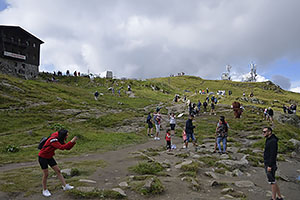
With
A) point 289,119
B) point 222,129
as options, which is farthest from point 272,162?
A: point 289,119

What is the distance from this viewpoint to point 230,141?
21.5m

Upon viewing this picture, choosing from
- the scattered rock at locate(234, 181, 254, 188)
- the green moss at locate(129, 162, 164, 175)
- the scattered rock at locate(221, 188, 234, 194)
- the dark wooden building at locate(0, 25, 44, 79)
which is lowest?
the scattered rock at locate(234, 181, 254, 188)

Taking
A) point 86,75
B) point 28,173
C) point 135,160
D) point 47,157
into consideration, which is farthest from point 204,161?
point 86,75

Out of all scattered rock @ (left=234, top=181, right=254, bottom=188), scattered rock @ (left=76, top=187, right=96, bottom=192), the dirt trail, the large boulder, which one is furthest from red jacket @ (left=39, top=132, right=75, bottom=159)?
the large boulder

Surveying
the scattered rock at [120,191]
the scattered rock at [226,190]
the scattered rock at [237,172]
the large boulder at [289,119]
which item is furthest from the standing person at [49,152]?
the large boulder at [289,119]

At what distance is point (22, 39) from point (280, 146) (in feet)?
240

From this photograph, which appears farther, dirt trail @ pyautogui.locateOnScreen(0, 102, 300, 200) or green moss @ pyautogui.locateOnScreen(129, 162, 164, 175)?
green moss @ pyautogui.locateOnScreen(129, 162, 164, 175)

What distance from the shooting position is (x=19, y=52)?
62.4 m

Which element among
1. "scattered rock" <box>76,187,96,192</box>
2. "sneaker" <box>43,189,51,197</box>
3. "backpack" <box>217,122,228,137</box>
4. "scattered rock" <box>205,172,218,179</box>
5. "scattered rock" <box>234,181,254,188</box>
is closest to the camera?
"sneaker" <box>43,189,51,197</box>

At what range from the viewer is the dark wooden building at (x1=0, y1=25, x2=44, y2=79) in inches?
2307

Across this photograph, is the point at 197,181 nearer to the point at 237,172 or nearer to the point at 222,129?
the point at 237,172

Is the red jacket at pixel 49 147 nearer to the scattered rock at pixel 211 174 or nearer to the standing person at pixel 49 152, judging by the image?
the standing person at pixel 49 152

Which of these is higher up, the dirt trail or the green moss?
the green moss

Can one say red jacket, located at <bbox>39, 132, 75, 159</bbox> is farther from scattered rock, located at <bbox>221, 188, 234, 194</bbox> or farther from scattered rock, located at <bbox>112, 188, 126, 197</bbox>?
scattered rock, located at <bbox>221, 188, 234, 194</bbox>
